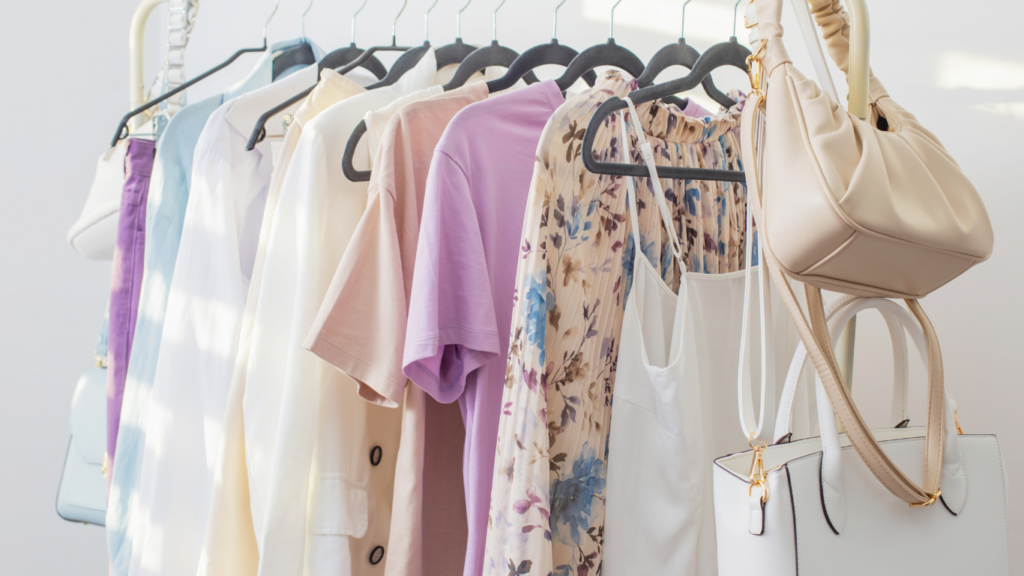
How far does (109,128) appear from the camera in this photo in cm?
182

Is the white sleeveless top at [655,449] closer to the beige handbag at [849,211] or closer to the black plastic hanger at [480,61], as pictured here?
the beige handbag at [849,211]

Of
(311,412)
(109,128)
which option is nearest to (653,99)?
(311,412)

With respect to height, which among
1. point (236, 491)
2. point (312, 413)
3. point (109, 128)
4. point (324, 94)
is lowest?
point (236, 491)

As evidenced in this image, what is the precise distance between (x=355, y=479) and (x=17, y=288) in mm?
1387

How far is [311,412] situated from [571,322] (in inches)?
12.5

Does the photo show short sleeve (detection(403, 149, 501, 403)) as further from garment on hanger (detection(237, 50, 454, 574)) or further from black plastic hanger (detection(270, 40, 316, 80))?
black plastic hanger (detection(270, 40, 316, 80))

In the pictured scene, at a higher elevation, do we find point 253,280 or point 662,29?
point 662,29

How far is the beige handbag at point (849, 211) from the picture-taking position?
1.49 feet

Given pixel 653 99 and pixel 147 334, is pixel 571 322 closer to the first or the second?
pixel 653 99

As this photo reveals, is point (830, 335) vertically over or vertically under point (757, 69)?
under

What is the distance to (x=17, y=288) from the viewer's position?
164 cm

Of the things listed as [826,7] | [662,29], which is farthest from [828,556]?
[662,29]

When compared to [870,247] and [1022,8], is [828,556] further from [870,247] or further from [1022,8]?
[1022,8]

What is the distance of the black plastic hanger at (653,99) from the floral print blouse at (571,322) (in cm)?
3
